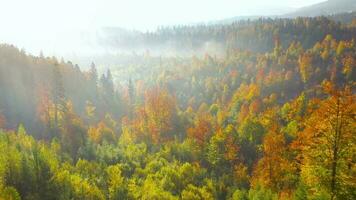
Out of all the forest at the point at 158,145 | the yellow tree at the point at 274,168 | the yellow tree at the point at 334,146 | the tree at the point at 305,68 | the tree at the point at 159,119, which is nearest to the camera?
the yellow tree at the point at 334,146

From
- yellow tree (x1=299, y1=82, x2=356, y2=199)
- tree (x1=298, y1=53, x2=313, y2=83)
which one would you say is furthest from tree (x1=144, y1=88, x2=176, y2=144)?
tree (x1=298, y1=53, x2=313, y2=83)

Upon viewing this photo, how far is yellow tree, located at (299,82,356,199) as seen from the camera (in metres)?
28.6

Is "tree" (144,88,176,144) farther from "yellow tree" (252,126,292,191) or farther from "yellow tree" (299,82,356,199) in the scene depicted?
"yellow tree" (299,82,356,199)

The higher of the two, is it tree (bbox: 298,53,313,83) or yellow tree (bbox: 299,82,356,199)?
yellow tree (bbox: 299,82,356,199)

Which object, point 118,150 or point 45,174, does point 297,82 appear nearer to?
point 118,150

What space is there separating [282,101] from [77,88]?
83.6m

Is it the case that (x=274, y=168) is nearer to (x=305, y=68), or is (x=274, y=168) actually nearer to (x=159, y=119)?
(x=159, y=119)

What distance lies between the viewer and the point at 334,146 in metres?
29.0

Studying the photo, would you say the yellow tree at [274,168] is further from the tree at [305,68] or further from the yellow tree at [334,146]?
the tree at [305,68]

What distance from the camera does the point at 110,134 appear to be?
94.4 meters

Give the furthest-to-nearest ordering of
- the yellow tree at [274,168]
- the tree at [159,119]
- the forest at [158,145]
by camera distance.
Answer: the tree at [159,119], the yellow tree at [274,168], the forest at [158,145]

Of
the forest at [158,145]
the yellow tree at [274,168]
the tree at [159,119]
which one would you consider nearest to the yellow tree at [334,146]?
the forest at [158,145]

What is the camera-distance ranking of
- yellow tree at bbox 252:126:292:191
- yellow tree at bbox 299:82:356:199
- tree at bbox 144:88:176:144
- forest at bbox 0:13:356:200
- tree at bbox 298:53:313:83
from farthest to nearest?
tree at bbox 298:53:313:83, tree at bbox 144:88:176:144, yellow tree at bbox 252:126:292:191, forest at bbox 0:13:356:200, yellow tree at bbox 299:82:356:199

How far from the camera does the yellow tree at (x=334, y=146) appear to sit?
93.7 ft
